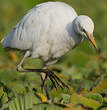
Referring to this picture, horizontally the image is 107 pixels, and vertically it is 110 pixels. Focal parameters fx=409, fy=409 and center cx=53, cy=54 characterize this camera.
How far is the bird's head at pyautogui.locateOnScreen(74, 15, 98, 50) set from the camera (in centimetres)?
377

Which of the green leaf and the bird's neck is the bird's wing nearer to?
the bird's neck

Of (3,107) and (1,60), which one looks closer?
(3,107)

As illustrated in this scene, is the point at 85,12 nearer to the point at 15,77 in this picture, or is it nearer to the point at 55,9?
the point at 15,77

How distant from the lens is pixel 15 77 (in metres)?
5.05

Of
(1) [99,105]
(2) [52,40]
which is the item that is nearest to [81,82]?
(2) [52,40]

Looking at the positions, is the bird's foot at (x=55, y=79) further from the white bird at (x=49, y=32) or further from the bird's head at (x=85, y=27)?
the bird's head at (x=85, y=27)

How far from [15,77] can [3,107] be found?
5.94ft

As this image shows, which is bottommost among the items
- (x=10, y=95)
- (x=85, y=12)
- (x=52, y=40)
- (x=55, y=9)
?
(x=85, y=12)

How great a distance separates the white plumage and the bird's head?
4 centimetres

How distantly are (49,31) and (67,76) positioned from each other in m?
1.18

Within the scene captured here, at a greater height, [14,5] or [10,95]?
[10,95]

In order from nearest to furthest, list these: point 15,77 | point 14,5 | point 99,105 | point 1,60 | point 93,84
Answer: point 99,105 → point 93,84 → point 15,77 → point 1,60 → point 14,5

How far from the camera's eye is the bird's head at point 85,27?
148 inches

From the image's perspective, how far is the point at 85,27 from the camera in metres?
3.78
